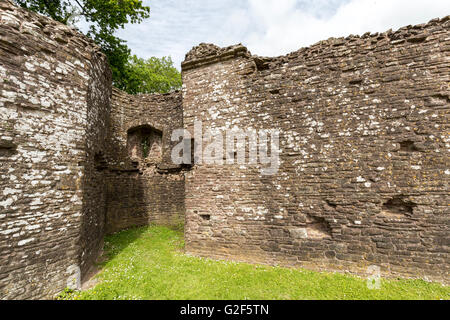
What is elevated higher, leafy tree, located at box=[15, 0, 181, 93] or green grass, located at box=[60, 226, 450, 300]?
leafy tree, located at box=[15, 0, 181, 93]

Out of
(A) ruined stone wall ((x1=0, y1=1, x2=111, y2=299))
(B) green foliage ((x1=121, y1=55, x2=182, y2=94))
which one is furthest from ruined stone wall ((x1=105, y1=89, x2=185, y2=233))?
(B) green foliage ((x1=121, y1=55, x2=182, y2=94))

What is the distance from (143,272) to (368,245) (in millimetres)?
5326

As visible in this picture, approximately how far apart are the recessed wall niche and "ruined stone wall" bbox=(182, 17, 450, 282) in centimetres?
422

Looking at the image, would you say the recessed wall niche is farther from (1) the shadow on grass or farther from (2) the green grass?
(2) the green grass

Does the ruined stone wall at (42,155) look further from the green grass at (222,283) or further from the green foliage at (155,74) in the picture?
the green foliage at (155,74)

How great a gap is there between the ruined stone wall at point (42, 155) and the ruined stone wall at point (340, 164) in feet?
9.51

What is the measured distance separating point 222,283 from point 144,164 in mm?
6531

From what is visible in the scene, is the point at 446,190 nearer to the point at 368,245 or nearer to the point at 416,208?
the point at 416,208

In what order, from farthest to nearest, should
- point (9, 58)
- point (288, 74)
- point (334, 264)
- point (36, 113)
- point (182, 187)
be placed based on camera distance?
point (182, 187)
point (288, 74)
point (334, 264)
point (36, 113)
point (9, 58)

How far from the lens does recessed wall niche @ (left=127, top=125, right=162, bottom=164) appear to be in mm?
9297

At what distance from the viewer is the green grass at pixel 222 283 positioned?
397 centimetres

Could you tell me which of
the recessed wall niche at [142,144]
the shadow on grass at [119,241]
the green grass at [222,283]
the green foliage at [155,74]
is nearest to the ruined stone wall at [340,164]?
the green grass at [222,283]

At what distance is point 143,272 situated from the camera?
4.89 m
